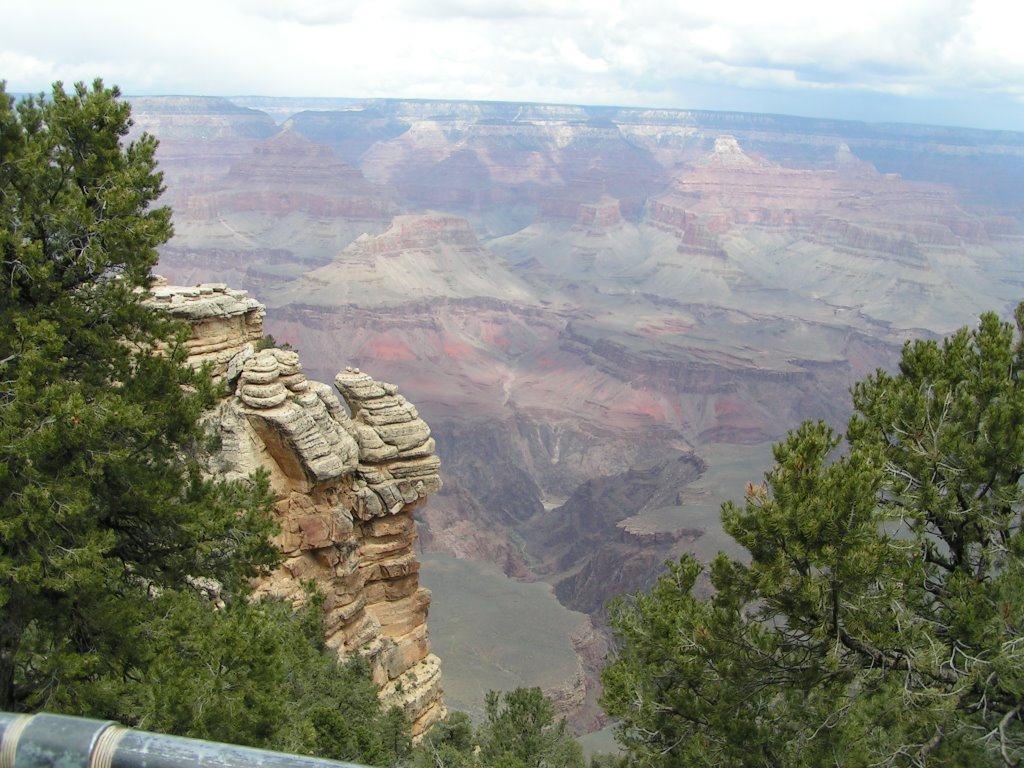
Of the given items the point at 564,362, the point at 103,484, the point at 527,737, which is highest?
the point at 103,484

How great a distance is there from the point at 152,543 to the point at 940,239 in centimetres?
21204

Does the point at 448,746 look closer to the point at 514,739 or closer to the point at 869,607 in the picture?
the point at 514,739

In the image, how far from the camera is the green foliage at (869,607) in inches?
368

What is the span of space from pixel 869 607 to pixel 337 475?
13637 millimetres

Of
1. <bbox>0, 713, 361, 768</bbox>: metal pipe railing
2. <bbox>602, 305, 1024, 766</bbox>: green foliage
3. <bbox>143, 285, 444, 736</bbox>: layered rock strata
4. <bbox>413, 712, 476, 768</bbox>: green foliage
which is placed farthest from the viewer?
<bbox>143, 285, 444, 736</bbox>: layered rock strata

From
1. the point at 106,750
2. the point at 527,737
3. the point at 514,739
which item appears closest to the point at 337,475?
the point at 514,739

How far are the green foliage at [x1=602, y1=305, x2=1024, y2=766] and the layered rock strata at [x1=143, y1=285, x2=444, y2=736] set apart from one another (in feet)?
34.1

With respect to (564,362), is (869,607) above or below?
above

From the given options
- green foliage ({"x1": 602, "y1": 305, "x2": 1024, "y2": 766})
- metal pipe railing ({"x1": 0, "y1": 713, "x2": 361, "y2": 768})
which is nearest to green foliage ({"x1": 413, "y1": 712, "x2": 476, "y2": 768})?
green foliage ({"x1": 602, "y1": 305, "x2": 1024, "y2": 766})

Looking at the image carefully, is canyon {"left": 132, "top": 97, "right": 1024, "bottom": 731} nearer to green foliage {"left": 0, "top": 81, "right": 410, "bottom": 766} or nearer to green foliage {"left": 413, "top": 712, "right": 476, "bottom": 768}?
green foliage {"left": 413, "top": 712, "right": 476, "bottom": 768}

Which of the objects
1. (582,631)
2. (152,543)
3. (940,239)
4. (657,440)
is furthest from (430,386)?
(940,239)

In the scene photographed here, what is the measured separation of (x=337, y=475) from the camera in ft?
66.6

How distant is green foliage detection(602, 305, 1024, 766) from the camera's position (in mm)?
9344

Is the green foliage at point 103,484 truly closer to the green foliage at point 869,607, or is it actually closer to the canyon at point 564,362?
the green foliage at point 869,607
